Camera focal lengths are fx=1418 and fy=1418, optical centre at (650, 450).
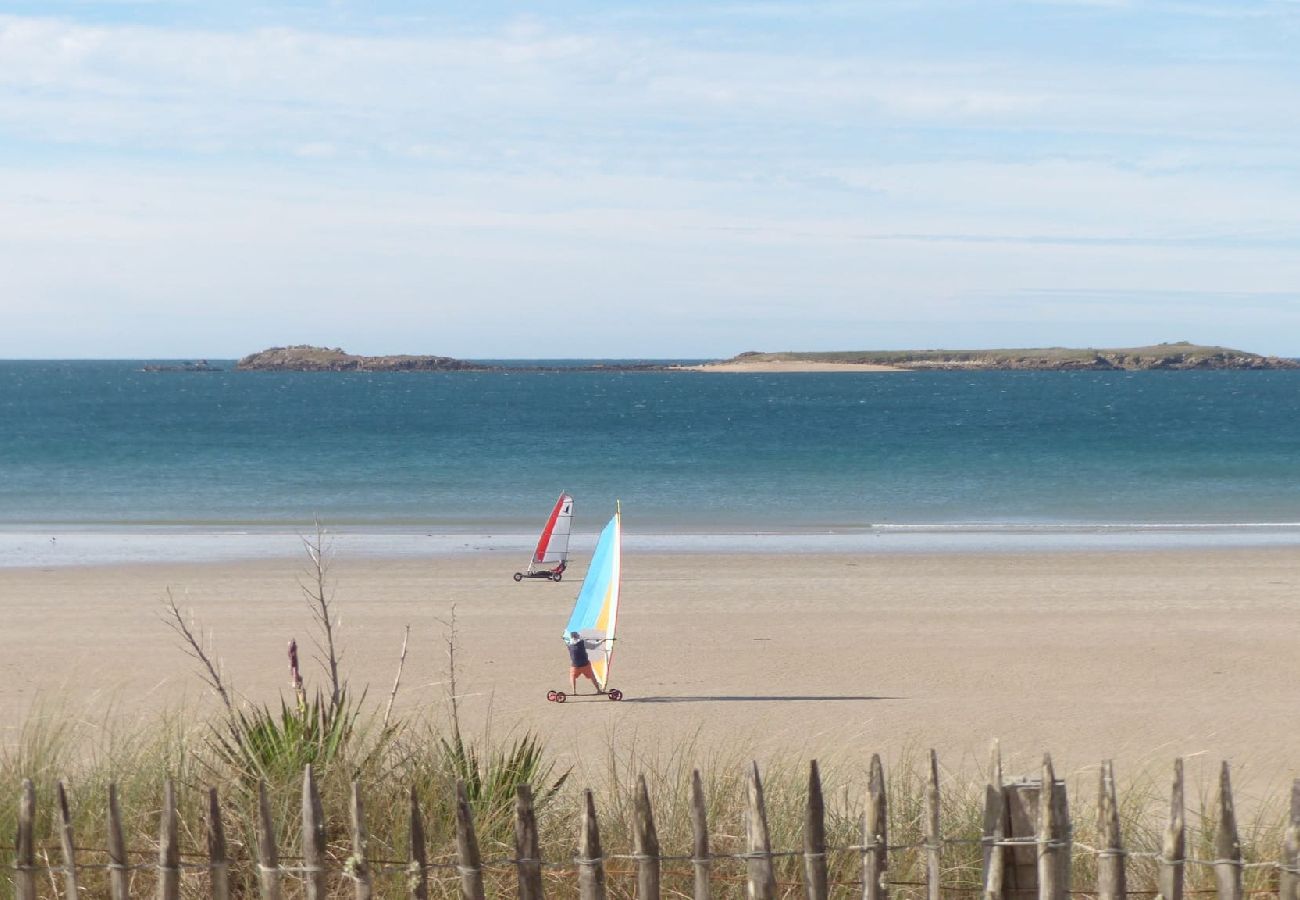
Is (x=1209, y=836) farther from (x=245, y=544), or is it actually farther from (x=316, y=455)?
(x=316, y=455)

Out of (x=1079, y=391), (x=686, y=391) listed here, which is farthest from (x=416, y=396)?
(x=1079, y=391)

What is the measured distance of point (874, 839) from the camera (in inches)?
157

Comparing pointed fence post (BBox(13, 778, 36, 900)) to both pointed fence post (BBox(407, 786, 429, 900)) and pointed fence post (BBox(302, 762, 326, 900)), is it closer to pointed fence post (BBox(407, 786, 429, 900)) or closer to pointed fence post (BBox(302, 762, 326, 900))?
pointed fence post (BBox(302, 762, 326, 900))

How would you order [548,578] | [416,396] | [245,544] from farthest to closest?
[416,396] < [245,544] < [548,578]

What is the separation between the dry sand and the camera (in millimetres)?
9852

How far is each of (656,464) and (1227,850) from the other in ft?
149

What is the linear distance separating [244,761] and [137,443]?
2302 inches

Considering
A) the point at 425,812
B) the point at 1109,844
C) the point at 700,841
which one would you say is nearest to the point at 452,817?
the point at 425,812

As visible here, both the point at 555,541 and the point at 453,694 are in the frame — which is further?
the point at 555,541

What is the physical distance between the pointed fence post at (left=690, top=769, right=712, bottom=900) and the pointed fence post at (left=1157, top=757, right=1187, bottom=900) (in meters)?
1.24

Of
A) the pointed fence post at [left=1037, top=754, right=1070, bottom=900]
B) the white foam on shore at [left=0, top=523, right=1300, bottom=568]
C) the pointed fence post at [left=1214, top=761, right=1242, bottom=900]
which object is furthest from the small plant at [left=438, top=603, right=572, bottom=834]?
the white foam on shore at [left=0, top=523, right=1300, bottom=568]

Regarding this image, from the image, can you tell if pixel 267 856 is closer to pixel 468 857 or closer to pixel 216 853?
pixel 216 853

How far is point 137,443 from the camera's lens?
60125 mm

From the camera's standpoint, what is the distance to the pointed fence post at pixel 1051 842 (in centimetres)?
379
